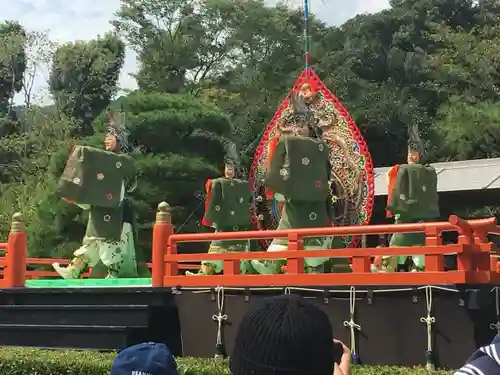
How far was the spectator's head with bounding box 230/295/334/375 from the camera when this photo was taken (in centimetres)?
148

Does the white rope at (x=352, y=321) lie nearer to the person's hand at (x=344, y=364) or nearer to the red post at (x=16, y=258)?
the red post at (x=16, y=258)

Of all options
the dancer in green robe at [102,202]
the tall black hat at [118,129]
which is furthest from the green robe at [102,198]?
the tall black hat at [118,129]

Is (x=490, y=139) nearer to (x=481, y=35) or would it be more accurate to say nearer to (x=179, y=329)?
(x=481, y=35)

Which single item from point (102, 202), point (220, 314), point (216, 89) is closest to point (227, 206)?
point (102, 202)

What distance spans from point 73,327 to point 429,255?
3.57 m

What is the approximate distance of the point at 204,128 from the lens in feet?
52.4

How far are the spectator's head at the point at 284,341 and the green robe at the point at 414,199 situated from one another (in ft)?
→ 19.9

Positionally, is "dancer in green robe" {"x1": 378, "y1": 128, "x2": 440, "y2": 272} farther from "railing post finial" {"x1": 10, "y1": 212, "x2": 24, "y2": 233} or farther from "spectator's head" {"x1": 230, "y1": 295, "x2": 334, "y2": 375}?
"spectator's head" {"x1": 230, "y1": 295, "x2": 334, "y2": 375}

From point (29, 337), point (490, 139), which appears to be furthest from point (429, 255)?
point (490, 139)

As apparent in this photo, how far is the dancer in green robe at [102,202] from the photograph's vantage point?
7.95 m

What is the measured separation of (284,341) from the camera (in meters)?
1.49

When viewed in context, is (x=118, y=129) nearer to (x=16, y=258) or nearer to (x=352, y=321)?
(x=16, y=258)

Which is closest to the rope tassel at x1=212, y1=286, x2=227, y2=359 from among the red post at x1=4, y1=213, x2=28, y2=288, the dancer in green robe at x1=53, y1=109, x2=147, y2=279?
the dancer in green robe at x1=53, y1=109, x2=147, y2=279

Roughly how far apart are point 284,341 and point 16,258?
685 cm
